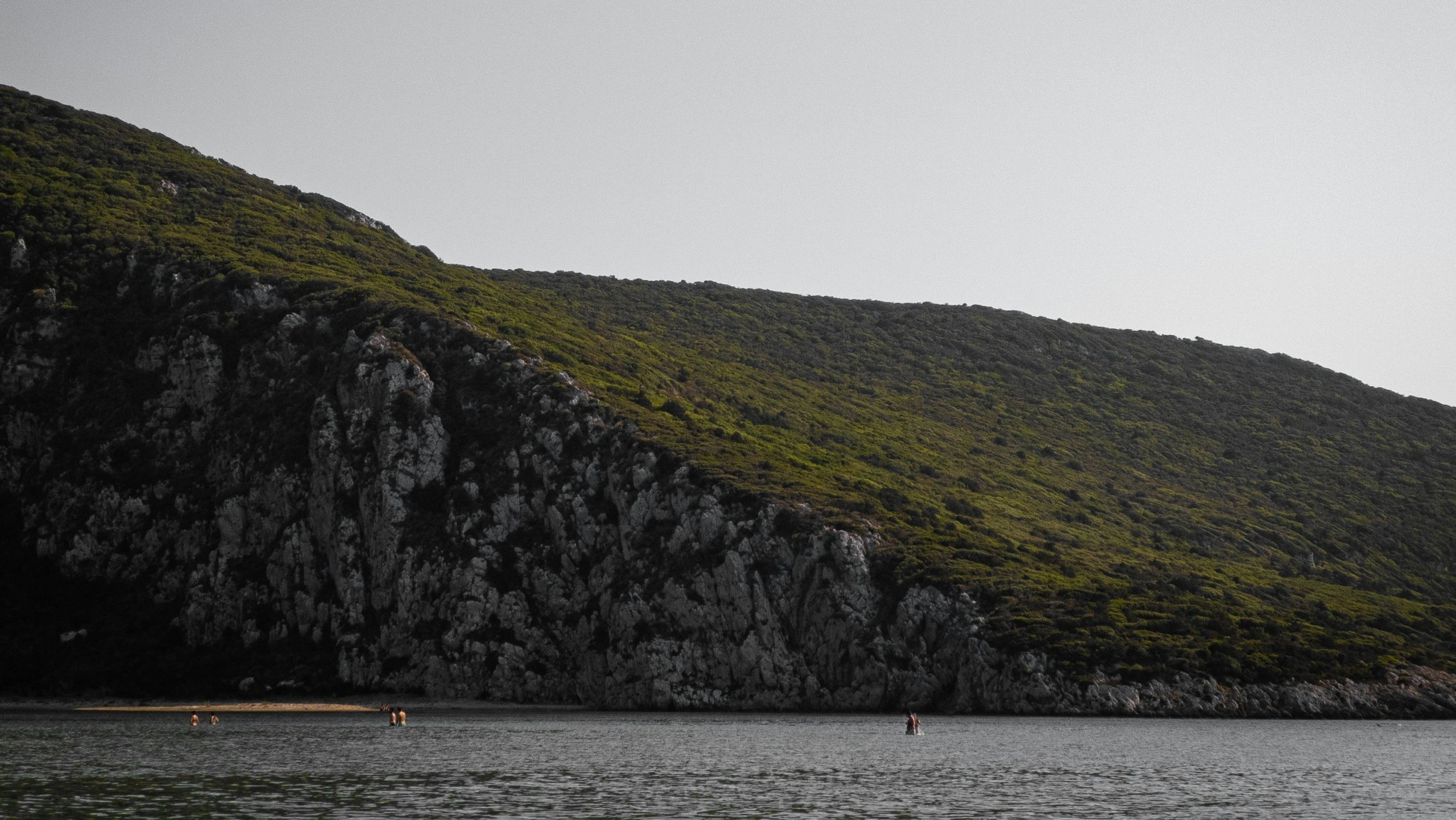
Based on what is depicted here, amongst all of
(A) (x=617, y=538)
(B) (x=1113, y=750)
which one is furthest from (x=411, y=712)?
(B) (x=1113, y=750)

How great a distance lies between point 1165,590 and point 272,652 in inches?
3597

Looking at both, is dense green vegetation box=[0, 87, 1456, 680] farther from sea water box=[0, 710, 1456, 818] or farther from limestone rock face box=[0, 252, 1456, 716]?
sea water box=[0, 710, 1456, 818]

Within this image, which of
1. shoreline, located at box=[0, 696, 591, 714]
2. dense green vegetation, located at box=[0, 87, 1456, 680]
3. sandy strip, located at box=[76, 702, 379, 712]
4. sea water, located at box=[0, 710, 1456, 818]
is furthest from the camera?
dense green vegetation, located at box=[0, 87, 1456, 680]

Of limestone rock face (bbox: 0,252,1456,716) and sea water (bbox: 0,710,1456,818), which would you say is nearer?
sea water (bbox: 0,710,1456,818)

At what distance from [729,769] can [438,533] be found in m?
68.0

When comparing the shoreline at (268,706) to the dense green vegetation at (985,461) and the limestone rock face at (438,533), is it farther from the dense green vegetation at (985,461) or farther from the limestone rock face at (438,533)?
the dense green vegetation at (985,461)

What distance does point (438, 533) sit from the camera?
115312mm

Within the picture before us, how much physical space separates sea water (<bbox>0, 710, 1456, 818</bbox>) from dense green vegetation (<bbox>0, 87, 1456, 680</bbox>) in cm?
1912

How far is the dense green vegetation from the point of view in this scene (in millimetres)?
106000

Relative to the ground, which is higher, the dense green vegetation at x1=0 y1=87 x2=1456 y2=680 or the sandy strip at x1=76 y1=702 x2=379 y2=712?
the dense green vegetation at x1=0 y1=87 x2=1456 y2=680

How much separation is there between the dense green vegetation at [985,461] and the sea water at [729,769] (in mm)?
19122

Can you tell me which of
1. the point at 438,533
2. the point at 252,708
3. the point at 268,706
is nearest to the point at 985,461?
the point at 438,533

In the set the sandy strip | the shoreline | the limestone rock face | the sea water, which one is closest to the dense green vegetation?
the limestone rock face

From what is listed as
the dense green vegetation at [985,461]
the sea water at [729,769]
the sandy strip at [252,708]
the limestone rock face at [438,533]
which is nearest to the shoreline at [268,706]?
the sandy strip at [252,708]
